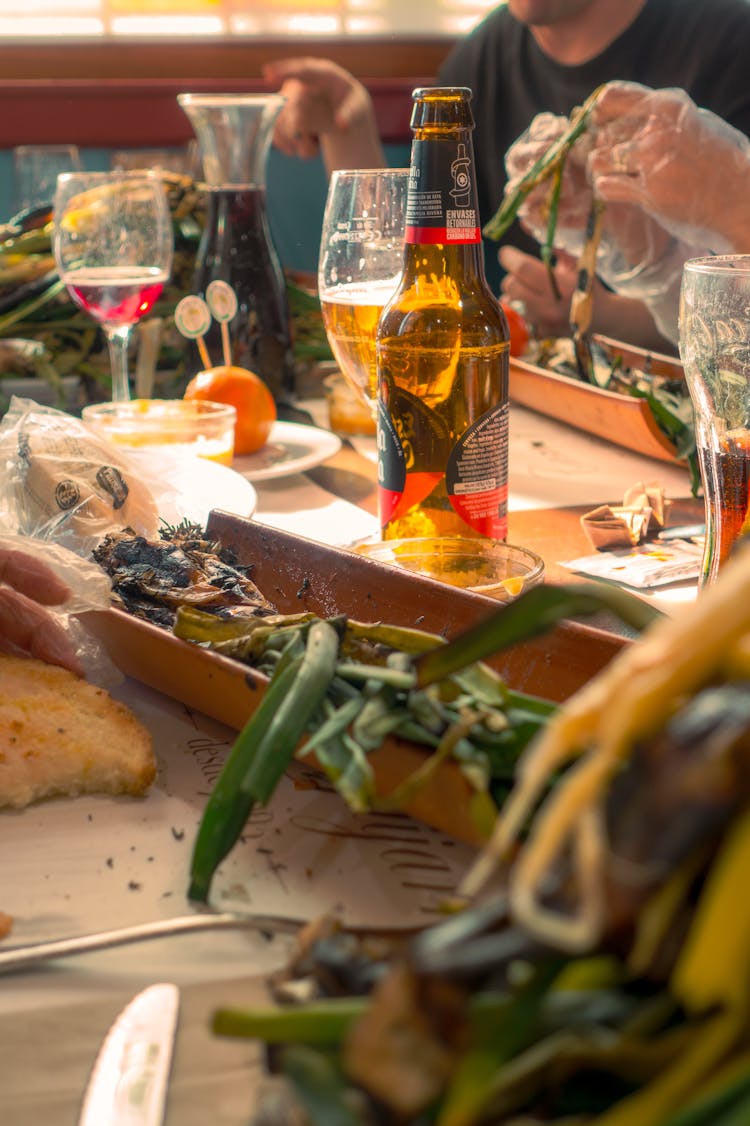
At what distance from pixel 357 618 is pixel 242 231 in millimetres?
984

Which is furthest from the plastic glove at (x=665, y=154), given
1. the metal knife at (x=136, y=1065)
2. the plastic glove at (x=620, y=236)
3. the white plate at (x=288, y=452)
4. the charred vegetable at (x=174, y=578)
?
the metal knife at (x=136, y=1065)

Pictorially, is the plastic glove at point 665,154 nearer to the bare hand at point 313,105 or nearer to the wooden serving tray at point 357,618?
the wooden serving tray at point 357,618

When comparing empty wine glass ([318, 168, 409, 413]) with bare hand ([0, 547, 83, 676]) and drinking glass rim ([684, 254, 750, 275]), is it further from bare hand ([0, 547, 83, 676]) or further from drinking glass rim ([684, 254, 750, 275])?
bare hand ([0, 547, 83, 676])

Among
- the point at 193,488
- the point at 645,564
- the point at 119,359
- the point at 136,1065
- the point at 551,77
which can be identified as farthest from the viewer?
the point at 551,77

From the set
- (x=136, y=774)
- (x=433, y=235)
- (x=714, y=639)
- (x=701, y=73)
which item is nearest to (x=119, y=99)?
(x=701, y=73)

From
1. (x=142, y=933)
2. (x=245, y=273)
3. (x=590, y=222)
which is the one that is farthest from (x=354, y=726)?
(x=245, y=273)

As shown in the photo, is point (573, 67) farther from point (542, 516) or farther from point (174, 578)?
point (174, 578)

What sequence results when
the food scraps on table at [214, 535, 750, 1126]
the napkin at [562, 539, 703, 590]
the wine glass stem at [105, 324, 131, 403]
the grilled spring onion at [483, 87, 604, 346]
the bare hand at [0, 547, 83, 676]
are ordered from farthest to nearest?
the wine glass stem at [105, 324, 131, 403]
the grilled spring onion at [483, 87, 604, 346]
the napkin at [562, 539, 703, 590]
the bare hand at [0, 547, 83, 676]
the food scraps on table at [214, 535, 750, 1126]

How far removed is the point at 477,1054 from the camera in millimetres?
274

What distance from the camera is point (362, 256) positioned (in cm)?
120

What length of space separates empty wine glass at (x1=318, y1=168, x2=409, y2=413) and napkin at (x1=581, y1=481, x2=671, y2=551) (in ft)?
0.93

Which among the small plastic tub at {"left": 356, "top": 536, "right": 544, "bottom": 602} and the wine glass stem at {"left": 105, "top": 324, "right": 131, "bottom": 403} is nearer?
the small plastic tub at {"left": 356, "top": 536, "right": 544, "bottom": 602}

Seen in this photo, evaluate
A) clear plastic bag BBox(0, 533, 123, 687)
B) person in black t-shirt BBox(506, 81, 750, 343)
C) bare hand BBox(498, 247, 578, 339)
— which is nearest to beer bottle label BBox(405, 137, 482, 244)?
clear plastic bag BBox(0, 533, 123, 687)

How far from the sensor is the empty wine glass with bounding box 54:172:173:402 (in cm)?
140
